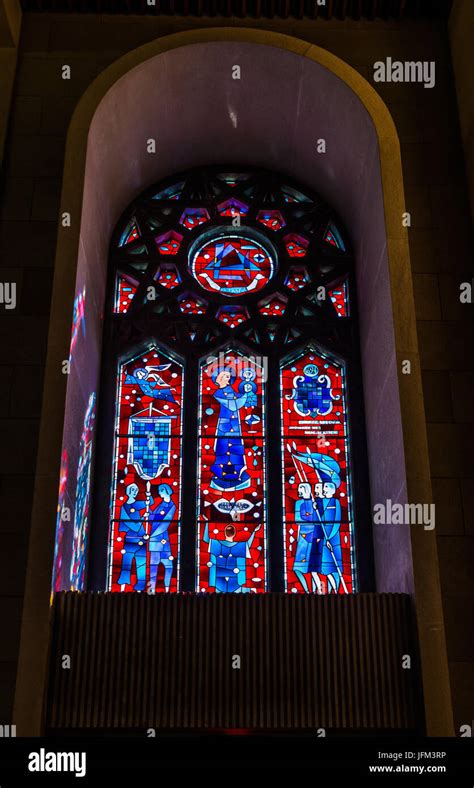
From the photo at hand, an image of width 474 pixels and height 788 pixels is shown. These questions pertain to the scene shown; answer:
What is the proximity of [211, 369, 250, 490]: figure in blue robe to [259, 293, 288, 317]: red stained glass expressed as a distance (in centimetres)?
71

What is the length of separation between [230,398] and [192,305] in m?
0.98

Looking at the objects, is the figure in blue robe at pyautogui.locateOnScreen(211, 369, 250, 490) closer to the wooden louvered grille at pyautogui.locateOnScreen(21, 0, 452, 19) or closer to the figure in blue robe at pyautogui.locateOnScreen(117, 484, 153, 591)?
the figure in blue robe at pyautogui.locateOnScreen(117, 484, 153, 591)

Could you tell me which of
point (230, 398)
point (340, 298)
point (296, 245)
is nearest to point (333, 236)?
point (296, 245)

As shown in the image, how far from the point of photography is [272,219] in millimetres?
9031

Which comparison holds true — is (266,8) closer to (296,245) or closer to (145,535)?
(296,245)

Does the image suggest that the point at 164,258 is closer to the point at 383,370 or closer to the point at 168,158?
the point at 168,158

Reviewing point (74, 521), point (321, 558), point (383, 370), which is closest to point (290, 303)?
point (383, 370)

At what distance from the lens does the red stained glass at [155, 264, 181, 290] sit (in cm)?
869

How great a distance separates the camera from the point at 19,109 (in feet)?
26.1

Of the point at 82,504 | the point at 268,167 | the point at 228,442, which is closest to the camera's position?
the point at 82,504

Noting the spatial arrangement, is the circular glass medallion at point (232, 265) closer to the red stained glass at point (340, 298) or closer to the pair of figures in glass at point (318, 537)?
the red stained glass at point (340, 298)

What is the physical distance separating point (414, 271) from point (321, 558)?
2192 millimetres

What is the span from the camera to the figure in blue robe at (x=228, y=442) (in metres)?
7.78

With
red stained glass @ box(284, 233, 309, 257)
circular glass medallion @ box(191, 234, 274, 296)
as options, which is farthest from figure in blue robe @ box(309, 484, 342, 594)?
red stained glass @ box(284, 233, 309, 257)
